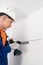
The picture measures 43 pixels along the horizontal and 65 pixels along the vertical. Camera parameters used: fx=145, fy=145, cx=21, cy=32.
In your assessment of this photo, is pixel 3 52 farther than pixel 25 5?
No

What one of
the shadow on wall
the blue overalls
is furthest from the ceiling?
the blue overalls

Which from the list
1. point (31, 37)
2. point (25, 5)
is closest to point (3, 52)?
point (31, 37)

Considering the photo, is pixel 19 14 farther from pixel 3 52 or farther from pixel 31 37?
pixel 3 52

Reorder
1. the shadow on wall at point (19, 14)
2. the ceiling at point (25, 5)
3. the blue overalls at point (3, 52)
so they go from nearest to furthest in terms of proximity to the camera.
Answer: the blue overalls at point (3, 52)
the ceiling at point (25, 5)
the shadow on wall at point (19, 14)

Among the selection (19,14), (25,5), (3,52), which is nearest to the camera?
(3,52)

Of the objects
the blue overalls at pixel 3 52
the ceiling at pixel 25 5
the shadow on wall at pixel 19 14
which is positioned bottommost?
the blue overalls at pixel 3 52

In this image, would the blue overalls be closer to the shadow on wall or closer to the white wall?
the white wall

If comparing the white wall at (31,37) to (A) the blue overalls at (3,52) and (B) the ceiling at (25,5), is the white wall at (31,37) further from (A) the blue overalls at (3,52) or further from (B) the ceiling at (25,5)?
(A) the blue overalls at (3,52)

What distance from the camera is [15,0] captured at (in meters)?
1.44

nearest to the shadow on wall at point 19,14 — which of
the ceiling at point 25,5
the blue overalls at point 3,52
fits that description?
the ceiling at point 25,5

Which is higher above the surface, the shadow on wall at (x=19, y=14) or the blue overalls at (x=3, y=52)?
the shadow on wall at (x=19, y=14)

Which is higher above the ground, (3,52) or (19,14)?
(19,14)

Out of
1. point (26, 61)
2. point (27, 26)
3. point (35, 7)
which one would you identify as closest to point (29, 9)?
point (35, 7)

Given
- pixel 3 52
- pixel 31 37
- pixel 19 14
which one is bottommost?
pixel 3 52
